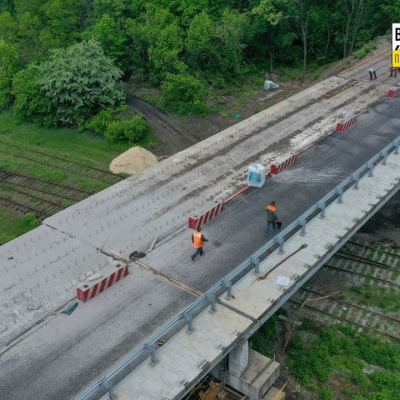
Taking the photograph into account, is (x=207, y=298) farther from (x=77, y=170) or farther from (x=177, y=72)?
(x=177, y=72)

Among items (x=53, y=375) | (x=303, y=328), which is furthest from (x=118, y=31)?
(x=53, y=375)

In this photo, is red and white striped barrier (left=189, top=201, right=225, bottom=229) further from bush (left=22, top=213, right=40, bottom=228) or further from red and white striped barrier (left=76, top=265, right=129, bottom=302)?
bush (left=22, top=213, right=40, bottom=228)

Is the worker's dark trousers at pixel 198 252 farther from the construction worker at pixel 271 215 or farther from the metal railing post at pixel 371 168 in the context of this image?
the metal railing post at pixel 371 168

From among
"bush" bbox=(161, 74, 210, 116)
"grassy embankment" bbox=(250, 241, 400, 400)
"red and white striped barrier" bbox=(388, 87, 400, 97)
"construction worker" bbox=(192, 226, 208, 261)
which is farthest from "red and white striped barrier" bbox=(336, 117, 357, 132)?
"construction worker" bbox=(192, 226, 208, 261)

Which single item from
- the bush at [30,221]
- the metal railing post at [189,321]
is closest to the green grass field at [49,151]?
the bush at [30,221]

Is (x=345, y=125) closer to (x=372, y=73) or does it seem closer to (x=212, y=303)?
(x=372, y=73)

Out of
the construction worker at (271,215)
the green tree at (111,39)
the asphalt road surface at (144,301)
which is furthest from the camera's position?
the green tree at (111,39)
